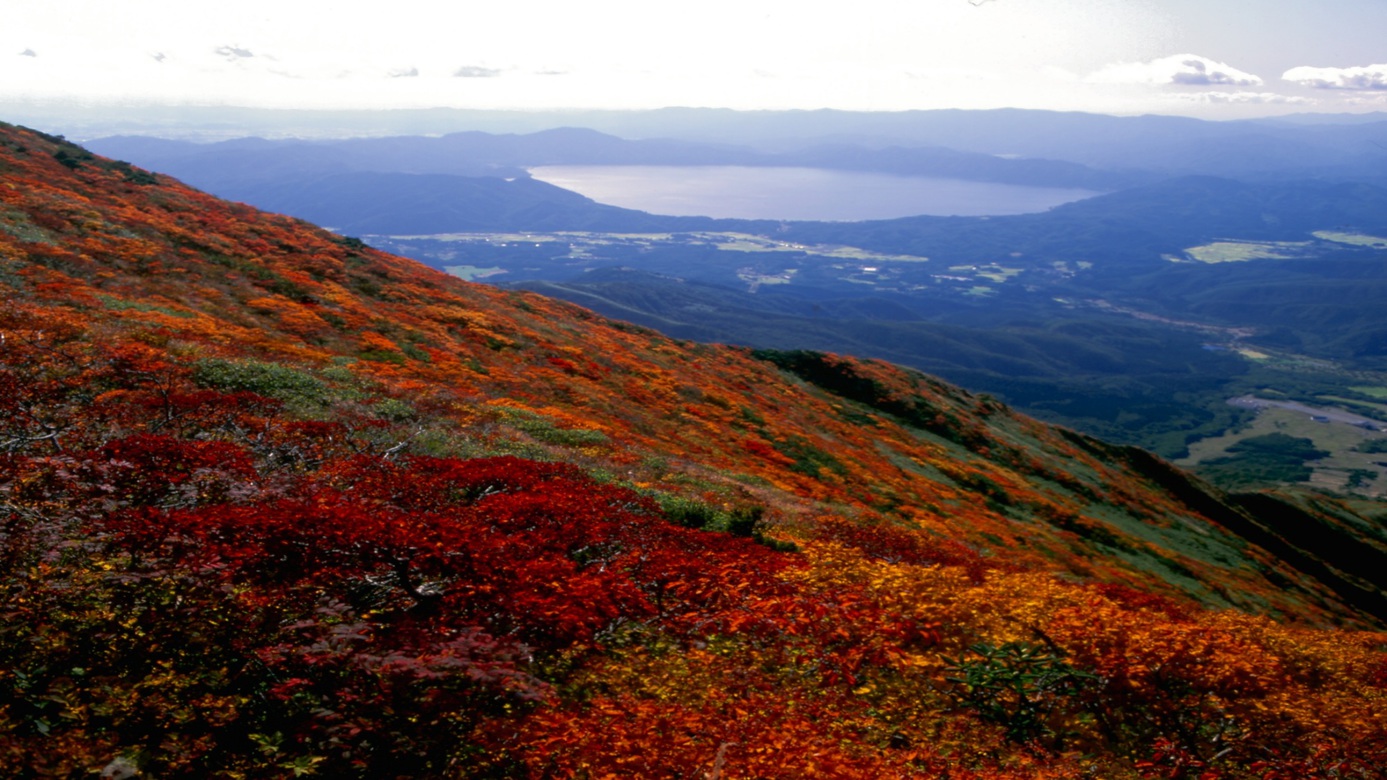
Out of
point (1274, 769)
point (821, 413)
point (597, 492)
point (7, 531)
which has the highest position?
point (7, 531)

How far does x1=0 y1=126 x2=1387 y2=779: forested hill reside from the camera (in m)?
8.65

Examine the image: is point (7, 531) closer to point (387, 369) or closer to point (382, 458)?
point (382, 458)

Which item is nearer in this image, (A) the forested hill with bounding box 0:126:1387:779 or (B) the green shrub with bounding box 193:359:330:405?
(A) the forested hill with bounding box 0:126:1387:779

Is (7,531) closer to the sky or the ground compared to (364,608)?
closer to the sky

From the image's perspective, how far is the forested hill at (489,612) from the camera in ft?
28.4

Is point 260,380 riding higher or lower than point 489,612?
higher

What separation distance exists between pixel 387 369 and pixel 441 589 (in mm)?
21776

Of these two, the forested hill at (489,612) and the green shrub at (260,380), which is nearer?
the forested hill at (489,612)

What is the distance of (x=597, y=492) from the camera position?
60.2 feet

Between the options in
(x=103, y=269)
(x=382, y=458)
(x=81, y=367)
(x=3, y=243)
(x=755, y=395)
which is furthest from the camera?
(x=755, y=395)

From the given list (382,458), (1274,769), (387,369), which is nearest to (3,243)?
(387,369)

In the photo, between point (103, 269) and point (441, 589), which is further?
point (103, 269)

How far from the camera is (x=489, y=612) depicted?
440 inches

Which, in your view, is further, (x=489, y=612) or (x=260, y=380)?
(x=260, y=380)
